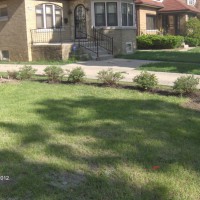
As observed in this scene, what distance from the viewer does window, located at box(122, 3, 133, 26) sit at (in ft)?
73.2

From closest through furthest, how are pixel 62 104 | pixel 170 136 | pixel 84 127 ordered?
pixel 170 136 → pixel 84 127 → pixel 62 104

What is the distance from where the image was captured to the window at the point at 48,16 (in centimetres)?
2005

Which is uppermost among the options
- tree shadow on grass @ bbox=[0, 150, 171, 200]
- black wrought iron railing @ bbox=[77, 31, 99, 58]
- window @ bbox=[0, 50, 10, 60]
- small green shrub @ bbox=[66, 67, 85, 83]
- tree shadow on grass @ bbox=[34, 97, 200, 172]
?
black wrought iron railing @ bbox=[77, 31, 99, 58]

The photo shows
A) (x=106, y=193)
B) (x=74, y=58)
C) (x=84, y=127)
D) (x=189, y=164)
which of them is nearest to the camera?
(x=106, y=193)

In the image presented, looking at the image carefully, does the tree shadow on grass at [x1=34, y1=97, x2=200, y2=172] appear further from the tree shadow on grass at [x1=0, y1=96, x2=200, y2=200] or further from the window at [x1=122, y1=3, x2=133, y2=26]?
the window at [x1=122, y1=3, x2=133, y2=26]

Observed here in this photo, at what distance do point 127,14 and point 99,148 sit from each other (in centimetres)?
1855

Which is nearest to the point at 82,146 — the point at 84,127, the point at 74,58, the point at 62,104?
the point at 84,127

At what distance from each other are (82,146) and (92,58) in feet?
45.6

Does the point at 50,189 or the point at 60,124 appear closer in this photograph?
the point at 50,189

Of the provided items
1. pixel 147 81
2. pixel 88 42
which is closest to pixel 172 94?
pixel 147 81

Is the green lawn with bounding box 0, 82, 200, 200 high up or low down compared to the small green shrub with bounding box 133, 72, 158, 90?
down

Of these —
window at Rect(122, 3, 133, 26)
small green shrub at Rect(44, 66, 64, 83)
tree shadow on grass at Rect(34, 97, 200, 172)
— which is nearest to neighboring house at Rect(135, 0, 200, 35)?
window at Rect(122, 3, 133, 26)

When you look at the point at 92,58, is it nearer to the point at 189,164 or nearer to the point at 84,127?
the point at 84,127

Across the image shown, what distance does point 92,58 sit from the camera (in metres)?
18.9
